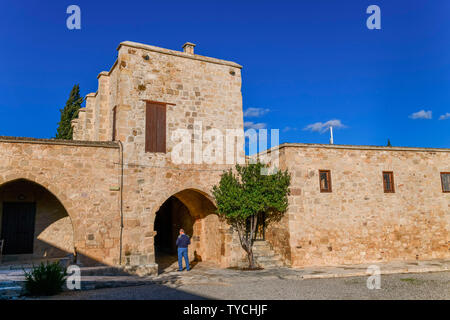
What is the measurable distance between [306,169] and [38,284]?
335 inches

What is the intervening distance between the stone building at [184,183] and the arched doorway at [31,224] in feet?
0.11

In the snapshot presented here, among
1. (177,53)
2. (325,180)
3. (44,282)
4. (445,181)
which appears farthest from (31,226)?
(445,181)

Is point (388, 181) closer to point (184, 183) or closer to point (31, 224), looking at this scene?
point (184, 183)

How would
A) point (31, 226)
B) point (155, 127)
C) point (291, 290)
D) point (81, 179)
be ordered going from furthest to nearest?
point (31, 226), point (155, 127), point (81, 179), point (291, 290)

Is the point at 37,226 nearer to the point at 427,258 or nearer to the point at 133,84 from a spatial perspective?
the point at 133,84

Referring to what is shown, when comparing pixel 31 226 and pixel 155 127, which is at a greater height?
pixel 155 127

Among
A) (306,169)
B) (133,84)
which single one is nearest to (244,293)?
(306,169)

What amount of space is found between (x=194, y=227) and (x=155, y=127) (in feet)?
16.3

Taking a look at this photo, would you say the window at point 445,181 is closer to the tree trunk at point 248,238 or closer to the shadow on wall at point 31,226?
the tree trunk at point 248,238

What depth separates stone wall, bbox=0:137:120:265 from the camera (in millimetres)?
9438

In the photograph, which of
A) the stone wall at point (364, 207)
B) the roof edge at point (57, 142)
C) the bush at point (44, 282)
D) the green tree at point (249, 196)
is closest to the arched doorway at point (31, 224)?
the roof edge at point (57, 142)

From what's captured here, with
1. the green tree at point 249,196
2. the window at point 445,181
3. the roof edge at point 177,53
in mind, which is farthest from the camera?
the window at point 445,181

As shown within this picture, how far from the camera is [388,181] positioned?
13305 millimetres

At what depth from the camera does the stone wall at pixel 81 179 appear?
372 inches
